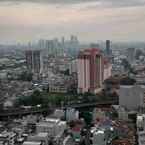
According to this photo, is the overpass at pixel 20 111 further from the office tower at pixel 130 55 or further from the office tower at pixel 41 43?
the office tower at pixel 41 43

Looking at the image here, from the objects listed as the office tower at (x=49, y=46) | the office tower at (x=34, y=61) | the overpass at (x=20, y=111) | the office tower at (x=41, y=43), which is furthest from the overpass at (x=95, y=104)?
the office tower at (x=49, y=46)

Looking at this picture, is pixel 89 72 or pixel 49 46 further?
pixel 49 46

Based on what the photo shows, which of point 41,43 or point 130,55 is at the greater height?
point 41,43

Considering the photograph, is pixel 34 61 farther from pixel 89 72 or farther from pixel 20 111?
pixel 20 111

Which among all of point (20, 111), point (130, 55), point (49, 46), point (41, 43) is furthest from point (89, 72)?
point (49, 46)

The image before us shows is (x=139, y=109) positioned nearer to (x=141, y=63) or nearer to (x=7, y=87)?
(x=7, y=87)

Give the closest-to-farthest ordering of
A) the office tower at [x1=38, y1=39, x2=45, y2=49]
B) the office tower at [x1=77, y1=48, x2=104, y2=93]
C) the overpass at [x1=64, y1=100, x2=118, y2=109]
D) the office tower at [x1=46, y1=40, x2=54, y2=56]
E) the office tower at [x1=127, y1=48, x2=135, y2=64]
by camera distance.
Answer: the overpass at [x1=64, y1=100, x2=118, y2=109] → the office tower at [x1=77, y1=48, x2=104, y2=93] → the office tower at [x1=127, y1=48, x2=135, y2=64] → the office tower at [x1=38, y1=39, x2=45, y2=49] → the office tower at [x1=46, y1=40, x2=54, y2=56]

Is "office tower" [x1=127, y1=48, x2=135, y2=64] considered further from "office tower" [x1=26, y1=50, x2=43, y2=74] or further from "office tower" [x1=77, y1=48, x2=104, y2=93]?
"office tower" [x1=77, y1=48, x2=104, y2=93]

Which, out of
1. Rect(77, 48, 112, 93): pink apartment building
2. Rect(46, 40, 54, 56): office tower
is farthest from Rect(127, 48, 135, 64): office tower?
Rect(77, 48, 112, 93): pink apartment building
